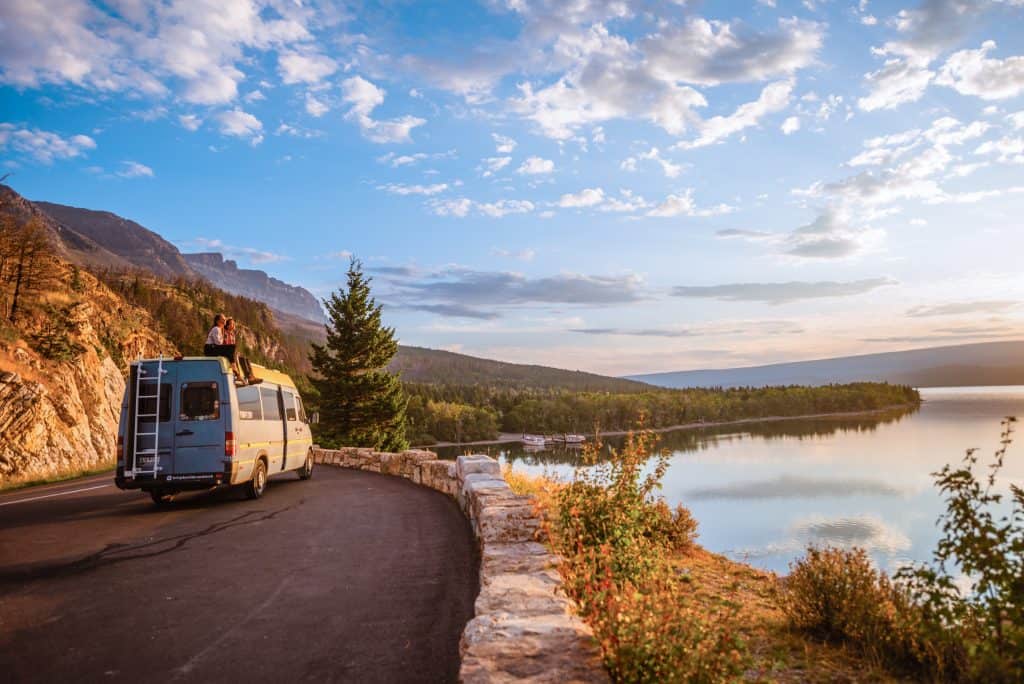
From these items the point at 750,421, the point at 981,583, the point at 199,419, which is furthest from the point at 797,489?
the point at 750,421

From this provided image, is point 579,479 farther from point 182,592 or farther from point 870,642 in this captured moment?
point 182,592

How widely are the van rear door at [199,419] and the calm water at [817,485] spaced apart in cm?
644

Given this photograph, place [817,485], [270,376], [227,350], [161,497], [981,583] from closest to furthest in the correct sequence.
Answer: [981,583], [161,497], [227,350], [270,376], [817,485]

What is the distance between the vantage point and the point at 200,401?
11.6 m

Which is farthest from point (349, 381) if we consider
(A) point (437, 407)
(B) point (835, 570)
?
(A) point (437, 407)

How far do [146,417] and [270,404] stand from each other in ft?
9.92

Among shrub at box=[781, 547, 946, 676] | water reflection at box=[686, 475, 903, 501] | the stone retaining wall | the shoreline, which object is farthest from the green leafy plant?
the shoreline

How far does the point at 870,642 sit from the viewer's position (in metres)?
5.16

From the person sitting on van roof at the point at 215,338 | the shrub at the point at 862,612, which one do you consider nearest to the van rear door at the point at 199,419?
the person sitting on van roof at the point at 215,338

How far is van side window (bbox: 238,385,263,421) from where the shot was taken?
12.3m

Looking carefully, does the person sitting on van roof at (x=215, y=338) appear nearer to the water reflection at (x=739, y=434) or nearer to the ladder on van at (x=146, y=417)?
the ladder on van at (x=146, y=417)

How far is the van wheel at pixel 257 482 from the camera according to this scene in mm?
12938

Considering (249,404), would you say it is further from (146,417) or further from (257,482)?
(146,417)

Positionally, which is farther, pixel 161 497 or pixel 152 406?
pixel 161 497
